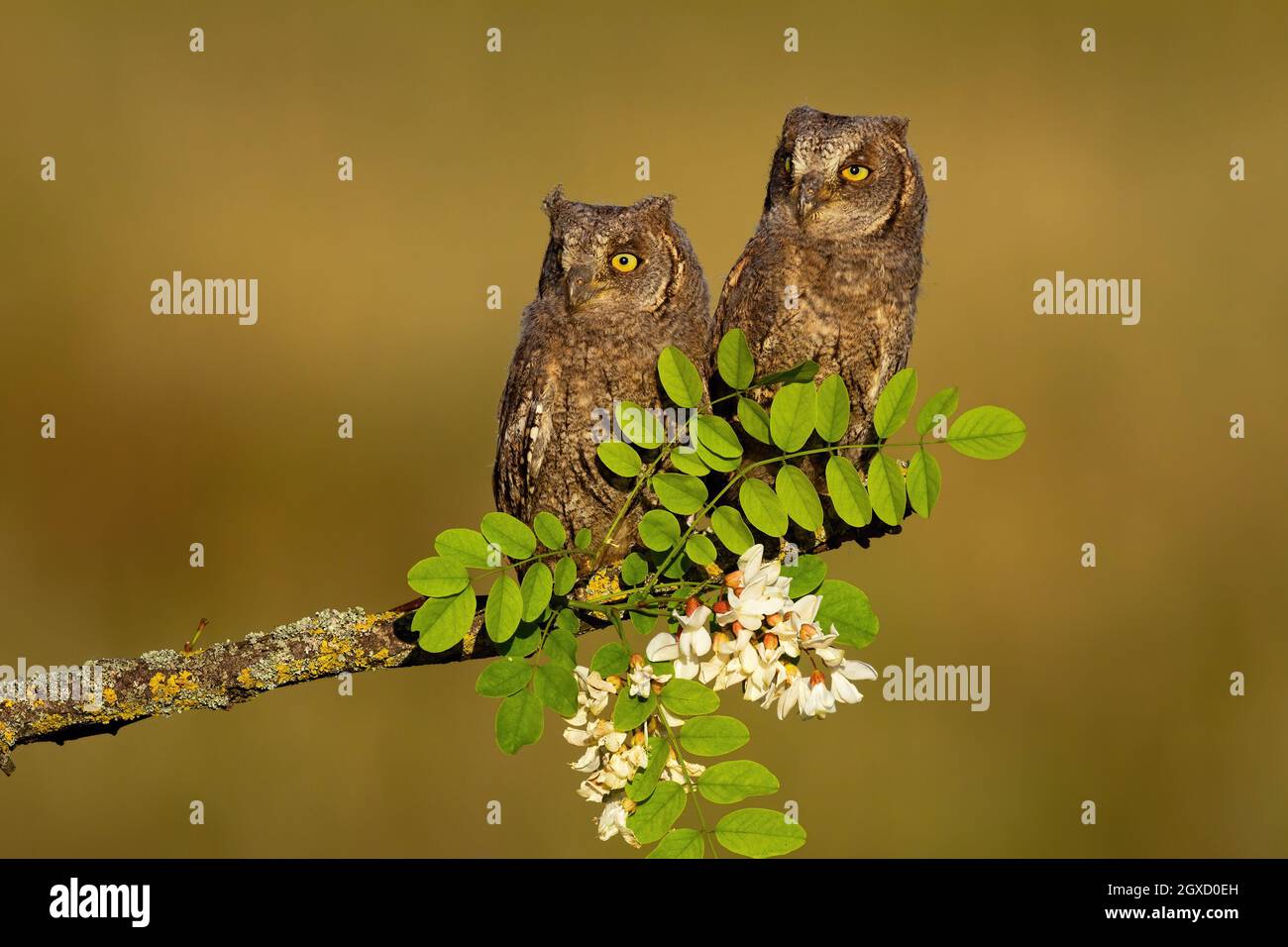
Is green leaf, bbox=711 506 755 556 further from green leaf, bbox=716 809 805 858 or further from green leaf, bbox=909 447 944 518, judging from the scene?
green leaf, bbox=716 809 805 858

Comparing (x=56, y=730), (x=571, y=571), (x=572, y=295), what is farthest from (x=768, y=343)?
(x=56, y=730)

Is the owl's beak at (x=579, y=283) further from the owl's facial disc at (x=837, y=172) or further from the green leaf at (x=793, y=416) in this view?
the green leaf at (x=793, y=416)

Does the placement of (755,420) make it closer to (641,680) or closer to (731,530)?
(731,530)

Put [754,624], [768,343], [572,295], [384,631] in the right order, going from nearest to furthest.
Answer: [754,624] → [384,631] → [572,295] → [768,343]

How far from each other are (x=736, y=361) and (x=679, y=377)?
0.10 m

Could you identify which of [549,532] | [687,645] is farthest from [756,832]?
[549,532]

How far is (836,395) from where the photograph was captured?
5.95 ft

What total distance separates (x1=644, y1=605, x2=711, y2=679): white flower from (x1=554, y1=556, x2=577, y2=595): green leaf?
151 millimetres

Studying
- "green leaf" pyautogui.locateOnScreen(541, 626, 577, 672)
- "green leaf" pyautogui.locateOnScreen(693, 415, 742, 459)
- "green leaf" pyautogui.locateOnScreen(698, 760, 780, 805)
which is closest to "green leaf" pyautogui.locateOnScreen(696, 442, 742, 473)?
"green leaf" pyautogui.locateOnScreen(693, 415, 742, 459)

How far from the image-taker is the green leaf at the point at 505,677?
179 cm

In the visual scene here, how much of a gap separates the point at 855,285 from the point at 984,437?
961mm

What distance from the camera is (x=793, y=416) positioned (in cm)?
182

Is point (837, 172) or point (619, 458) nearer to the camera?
point (619, 458)

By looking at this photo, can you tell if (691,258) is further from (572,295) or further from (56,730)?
(56,730)
